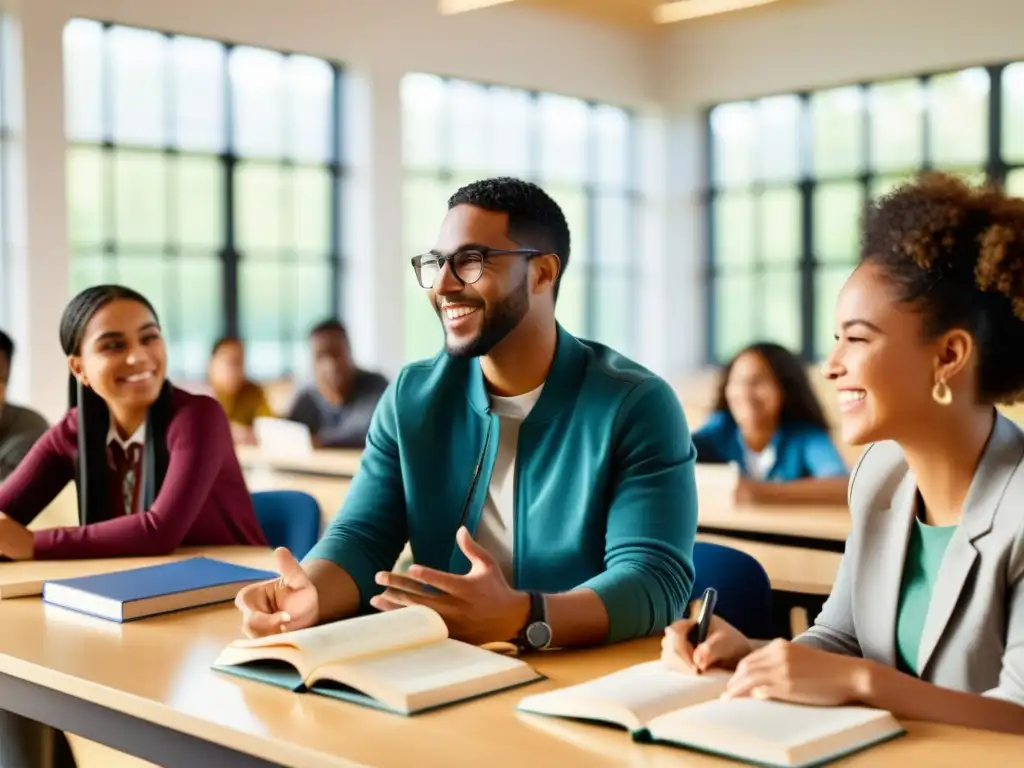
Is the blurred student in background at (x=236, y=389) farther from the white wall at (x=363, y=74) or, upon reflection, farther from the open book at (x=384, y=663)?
the open book at (x=384, y=663)

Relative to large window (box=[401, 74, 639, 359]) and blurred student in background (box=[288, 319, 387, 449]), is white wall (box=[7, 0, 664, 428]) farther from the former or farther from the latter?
blurred student in background (box=[288, 319, 387, 449])

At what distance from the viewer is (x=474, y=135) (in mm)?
10773

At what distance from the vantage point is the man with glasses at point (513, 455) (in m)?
2.12

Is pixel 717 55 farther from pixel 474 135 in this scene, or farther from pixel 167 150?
pixel 167 150

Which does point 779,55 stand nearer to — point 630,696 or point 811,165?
point 811,165

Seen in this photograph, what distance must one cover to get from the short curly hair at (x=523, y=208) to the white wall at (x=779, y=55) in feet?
27.8

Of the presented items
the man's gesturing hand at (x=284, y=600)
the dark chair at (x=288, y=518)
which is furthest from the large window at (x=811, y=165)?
the man's gesturing hand at (x=284, y=600)

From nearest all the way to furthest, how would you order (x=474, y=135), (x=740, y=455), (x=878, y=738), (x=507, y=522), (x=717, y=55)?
(x=878, y=738)
(x=507, y=522)
(x=740, y=455)
(x=474, y=135)
(x=717, y=55)

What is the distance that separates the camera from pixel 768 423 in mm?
4590

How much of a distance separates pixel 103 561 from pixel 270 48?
23.1 ft

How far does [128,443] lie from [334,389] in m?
4.32

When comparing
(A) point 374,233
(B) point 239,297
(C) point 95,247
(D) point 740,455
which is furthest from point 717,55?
(D) point 740,455

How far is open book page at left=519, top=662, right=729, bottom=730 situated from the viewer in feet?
4.94

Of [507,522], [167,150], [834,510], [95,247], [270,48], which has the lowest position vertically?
[834,510]
